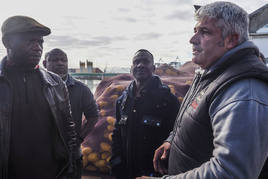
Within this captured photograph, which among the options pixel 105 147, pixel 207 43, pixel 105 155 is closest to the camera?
pixel 207 43

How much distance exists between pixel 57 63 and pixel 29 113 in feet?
4.63

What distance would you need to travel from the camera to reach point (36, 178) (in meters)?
1.94

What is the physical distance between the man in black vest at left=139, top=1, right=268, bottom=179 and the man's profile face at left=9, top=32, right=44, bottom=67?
1599 mm

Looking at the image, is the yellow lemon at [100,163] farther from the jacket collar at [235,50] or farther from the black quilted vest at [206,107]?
the jacket collar at [235,50]

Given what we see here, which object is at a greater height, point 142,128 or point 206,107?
point 206,107

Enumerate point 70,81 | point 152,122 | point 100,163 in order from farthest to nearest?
point 100,163
point 70,81
point 152,122

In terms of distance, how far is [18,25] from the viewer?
6.54 feet

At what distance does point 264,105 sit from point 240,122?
0.15 m

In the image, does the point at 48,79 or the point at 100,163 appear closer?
the point at 48,79

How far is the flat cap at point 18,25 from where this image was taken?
6.50ft

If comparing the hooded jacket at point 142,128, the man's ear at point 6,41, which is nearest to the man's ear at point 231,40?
the hooded jacket at point 142,128

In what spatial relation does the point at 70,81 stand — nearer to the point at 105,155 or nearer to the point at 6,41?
the point at 6,41

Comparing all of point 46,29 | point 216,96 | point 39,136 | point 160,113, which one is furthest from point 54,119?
point 216,96

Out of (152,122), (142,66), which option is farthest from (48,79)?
(152,122)
